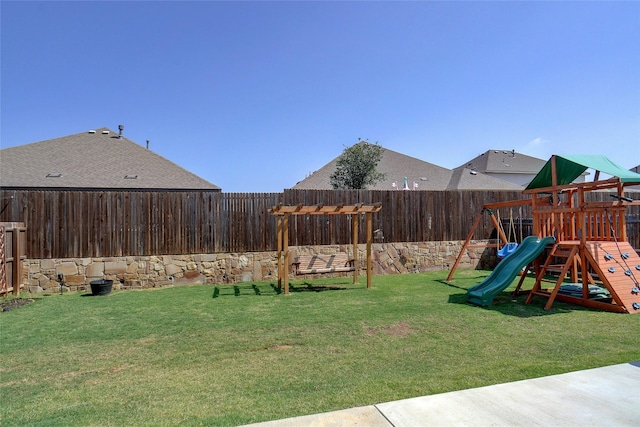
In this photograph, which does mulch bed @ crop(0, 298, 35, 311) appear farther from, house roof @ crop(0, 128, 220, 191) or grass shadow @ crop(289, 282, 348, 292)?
house roof @ crop(0, 128, 220, 191)

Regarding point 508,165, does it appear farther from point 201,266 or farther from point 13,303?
point 13,303

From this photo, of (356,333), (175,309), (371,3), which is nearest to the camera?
(356,333)

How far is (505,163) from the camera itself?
1049 inches

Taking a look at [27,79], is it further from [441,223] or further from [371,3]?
[441,223]

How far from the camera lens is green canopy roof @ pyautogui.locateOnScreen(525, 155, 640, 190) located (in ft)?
21.0

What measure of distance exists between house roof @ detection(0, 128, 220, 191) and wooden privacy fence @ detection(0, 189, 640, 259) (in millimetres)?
6534

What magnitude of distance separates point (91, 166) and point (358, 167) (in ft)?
44.5

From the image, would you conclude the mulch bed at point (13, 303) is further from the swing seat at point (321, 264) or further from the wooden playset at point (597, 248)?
the wooden playset at point (597, 248)

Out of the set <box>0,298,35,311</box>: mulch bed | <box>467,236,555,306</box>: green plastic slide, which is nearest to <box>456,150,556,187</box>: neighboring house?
<box>467,236,555,306</box>: green plastic slide

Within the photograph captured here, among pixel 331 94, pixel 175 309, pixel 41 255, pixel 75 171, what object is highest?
pixel 331 94

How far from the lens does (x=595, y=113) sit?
31.7ft

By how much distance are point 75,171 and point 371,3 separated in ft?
44.7

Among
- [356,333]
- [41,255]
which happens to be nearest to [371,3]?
[356,333]

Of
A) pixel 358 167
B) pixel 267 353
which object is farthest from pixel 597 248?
pixel 358 167
